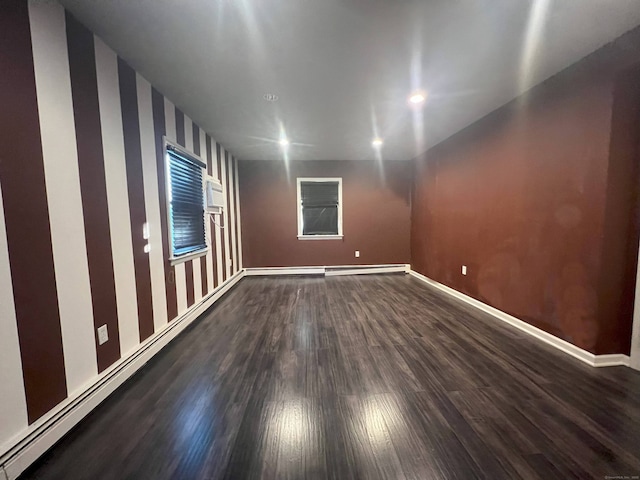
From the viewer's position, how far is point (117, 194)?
1.77 meters

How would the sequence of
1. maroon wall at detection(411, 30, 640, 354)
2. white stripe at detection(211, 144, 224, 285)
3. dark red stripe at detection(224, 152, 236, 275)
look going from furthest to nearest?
dark red stripe at detection(224, 152, 236, 275), white stripe at detection(211, 144, 224, 285), maroon wall at detection(411, 30, 640, 354)

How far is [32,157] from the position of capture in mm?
1212

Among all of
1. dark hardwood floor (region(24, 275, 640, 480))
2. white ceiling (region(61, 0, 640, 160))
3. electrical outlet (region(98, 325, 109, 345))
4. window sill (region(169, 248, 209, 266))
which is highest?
white ceiling (region(61, 0, 640, 160))

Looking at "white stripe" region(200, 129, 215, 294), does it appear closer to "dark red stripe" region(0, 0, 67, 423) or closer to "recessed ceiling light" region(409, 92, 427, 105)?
"dark red stripe" region(0, 0, 67, 423)

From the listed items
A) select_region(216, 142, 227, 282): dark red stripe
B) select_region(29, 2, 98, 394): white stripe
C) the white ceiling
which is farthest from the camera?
select_region(216, 142, 227, 282): dark red stripe

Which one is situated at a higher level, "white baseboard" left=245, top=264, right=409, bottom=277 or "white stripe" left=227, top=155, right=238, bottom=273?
"white stripe" left=227, top=155, right=238, bottom=273

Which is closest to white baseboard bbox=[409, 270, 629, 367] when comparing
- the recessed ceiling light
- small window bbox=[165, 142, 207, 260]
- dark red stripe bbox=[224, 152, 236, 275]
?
the recessed ceiling light

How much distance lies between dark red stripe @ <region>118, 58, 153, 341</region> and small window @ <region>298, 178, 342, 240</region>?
335 centimetres

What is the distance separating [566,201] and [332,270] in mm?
3835

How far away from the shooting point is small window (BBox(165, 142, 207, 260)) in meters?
2.48

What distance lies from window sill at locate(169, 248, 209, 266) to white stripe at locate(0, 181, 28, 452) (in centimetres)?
132

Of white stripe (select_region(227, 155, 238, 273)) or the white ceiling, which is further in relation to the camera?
white stripe (select_region(227, 155, 238, 273))

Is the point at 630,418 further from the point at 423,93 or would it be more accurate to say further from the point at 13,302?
the point at 13,302

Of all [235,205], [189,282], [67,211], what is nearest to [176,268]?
[189,282]
